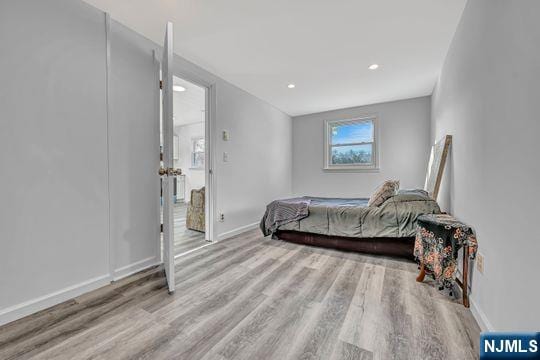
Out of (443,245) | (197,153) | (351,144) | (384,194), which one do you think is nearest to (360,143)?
(351,144)

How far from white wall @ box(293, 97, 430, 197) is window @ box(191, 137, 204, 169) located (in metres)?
3.12

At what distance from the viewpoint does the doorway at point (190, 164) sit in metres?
3.09

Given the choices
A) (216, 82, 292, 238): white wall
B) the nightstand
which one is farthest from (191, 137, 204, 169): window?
the nightstand

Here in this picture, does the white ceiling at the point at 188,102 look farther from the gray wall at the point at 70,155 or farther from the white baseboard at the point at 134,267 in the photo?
the white baseboard at the point at 134,267

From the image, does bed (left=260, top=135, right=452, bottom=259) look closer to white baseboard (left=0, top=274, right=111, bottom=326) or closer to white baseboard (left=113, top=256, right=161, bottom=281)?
white baseboard (left=113, top=256, right=161, bottom=281)

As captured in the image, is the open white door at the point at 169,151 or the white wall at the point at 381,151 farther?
the white wall at the point at 381,151

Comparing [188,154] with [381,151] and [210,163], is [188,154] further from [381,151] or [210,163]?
[381,151]

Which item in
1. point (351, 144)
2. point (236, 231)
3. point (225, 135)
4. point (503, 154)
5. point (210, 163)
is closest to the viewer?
point (503, 154)

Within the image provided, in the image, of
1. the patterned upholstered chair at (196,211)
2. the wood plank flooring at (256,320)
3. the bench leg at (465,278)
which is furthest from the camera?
the patterned upholstered chair at (196,211)

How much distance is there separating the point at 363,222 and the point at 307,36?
2.08 meters

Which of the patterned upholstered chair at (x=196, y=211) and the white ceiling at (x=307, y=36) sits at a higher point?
the white ceiling at (x=307, y=36)

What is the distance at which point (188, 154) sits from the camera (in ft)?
22.8

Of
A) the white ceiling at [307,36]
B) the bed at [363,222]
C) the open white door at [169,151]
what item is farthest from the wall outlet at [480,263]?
the open white door at [169,151]

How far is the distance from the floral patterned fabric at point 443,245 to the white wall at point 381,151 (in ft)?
8.47
